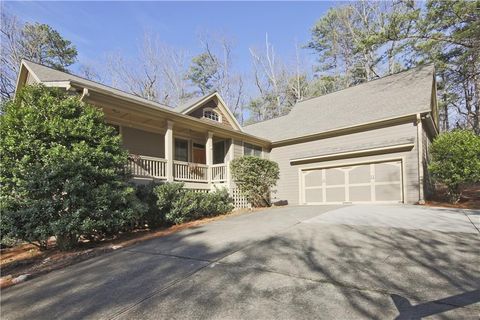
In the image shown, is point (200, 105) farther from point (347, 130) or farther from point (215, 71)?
point (215, 71)

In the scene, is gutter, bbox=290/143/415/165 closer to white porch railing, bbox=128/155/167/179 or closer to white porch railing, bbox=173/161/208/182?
white porch railing, bbox=173/161/208/182

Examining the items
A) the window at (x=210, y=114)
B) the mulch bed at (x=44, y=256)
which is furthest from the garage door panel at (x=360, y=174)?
the mulch bed at (x=44, y=256)

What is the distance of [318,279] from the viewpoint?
11.6 ft

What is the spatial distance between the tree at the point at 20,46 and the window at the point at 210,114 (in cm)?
1611

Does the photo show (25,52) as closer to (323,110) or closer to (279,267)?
(323,110)

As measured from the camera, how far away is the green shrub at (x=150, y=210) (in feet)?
27.8

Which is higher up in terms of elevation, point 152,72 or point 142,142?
point 152,72

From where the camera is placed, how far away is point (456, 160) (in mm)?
9797

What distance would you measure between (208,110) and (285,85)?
18.4 metres

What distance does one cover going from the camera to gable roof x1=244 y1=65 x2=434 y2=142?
39.5ft

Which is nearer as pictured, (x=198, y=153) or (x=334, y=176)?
(x=334, y=176)

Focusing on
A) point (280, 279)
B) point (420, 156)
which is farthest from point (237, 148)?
point (280, 279)

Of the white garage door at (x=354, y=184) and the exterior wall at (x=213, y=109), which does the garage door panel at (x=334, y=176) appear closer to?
the white garage door at (x=354, y=184)

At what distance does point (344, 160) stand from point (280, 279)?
10.2 metres
